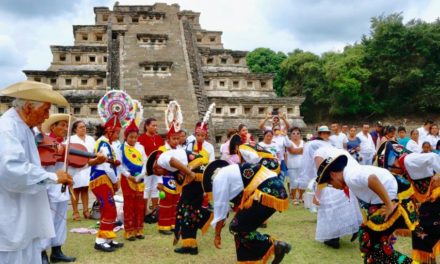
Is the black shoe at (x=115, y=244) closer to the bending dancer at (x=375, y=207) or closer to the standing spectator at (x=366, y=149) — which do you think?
the bending dancer at (x=375, y=207)

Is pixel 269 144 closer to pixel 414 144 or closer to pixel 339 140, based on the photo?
pixel 339 140

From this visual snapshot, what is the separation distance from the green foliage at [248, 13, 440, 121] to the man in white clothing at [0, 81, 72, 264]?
1142 inches

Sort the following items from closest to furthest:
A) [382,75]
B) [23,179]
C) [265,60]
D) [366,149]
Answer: [23,179] < [366,149] < [382,75] < [265,60]

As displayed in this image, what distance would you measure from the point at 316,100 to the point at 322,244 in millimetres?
28242

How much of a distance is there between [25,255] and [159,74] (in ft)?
56.6

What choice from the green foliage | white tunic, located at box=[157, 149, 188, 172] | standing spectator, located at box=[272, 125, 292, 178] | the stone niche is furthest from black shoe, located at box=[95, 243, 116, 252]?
the green foliage

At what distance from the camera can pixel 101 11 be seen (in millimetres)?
27312

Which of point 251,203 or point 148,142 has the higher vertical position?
point 148,142

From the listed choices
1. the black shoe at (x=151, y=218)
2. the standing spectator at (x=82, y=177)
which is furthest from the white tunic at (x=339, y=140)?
the standing spectator at (x=82, y=177)

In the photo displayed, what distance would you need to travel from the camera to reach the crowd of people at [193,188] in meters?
3.21

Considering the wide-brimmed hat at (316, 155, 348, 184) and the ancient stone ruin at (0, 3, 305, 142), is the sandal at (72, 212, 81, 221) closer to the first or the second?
the wide-brimmed hat at (316, 155, 348, 184)

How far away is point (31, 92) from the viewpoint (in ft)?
10.7

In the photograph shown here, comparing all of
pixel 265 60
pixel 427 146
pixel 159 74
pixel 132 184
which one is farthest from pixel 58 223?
pixel 265 60

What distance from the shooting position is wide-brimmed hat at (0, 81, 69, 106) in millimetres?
3236
